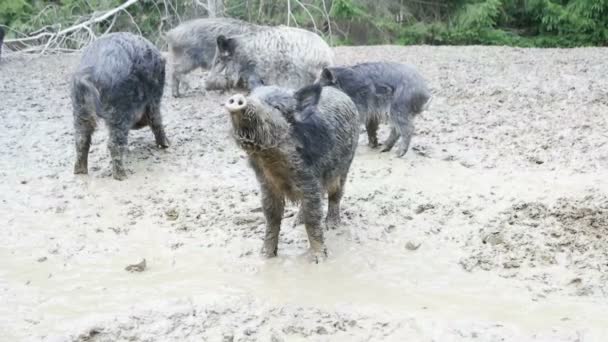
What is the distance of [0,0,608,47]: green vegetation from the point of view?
49.0 feet

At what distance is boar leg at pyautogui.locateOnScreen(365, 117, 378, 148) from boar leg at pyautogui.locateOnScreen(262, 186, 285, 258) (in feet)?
9.45

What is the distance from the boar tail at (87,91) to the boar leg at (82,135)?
0.13 m

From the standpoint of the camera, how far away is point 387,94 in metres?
7.39

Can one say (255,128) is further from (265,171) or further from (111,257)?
(111,257)

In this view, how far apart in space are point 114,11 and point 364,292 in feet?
37.1

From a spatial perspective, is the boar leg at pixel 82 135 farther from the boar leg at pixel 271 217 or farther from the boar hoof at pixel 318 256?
the boar hoof at pixel 318 256

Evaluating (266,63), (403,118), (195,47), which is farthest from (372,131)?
(195,47)

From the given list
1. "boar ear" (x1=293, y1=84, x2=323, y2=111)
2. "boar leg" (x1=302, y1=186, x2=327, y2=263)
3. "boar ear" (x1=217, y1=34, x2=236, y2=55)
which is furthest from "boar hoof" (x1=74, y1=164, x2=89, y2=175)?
"boar ear" (x1=293, y1=84, x2=323, y2=111)

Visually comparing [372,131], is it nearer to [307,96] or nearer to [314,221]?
[314,221]

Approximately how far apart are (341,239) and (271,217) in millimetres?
682

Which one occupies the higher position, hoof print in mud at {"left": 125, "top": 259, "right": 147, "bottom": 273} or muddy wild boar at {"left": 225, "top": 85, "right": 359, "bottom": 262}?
muddy wild boar at {"left": 225, "top": 85, "right": 359, "bottom": 262}

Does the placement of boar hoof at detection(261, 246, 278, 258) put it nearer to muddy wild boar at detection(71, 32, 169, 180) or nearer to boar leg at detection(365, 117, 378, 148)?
muddy wild boar at detection(71, 32, 169, 180)

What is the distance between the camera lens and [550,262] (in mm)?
4523

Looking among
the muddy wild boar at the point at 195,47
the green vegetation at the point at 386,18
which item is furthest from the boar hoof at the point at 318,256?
the green vegetation at the point at 386,18
